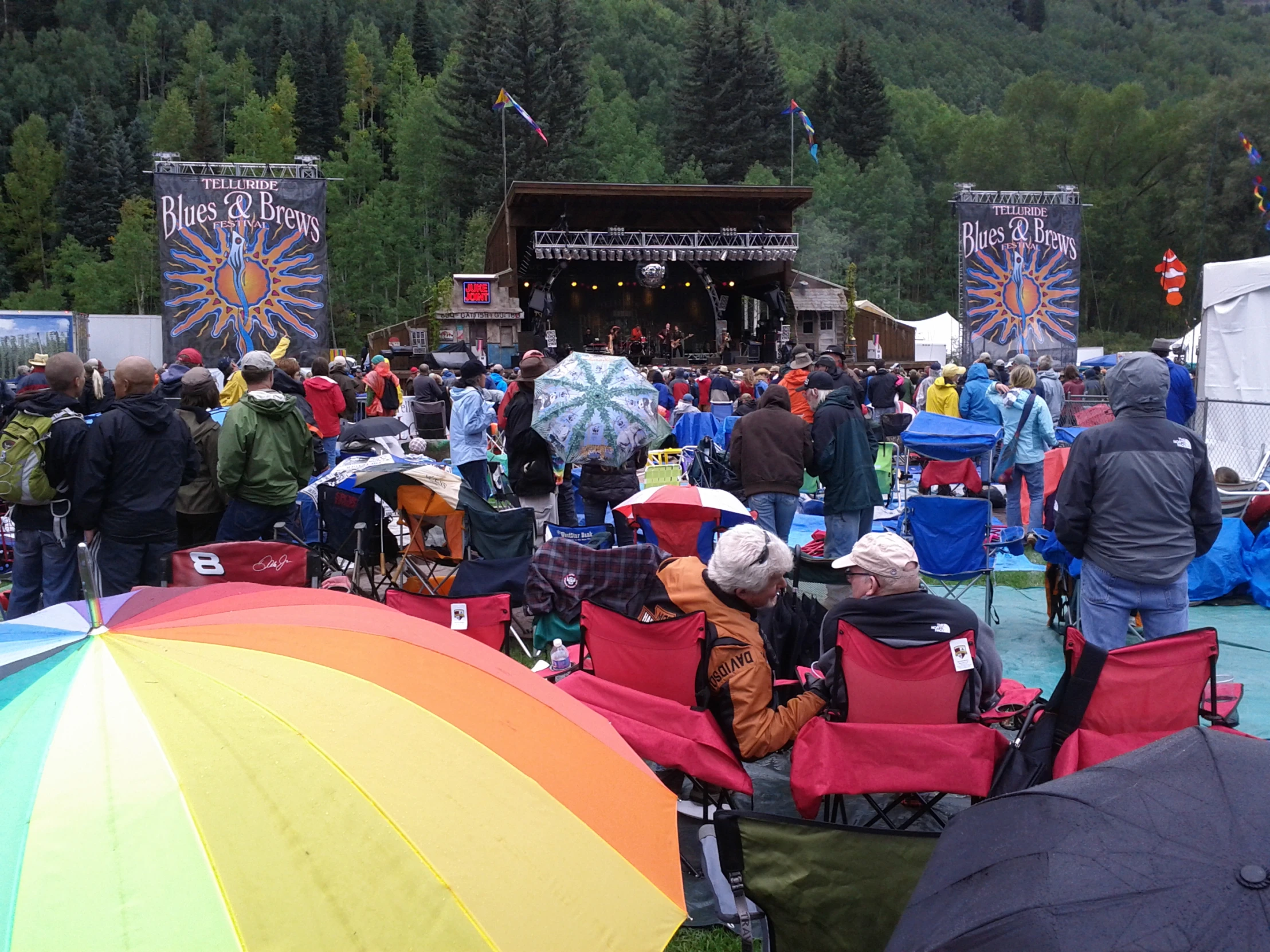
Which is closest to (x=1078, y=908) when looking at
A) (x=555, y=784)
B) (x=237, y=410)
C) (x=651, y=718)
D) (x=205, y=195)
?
(x=555, y=784)

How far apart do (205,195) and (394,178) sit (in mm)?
40254

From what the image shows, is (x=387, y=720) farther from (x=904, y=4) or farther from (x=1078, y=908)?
(x=904, y=4)

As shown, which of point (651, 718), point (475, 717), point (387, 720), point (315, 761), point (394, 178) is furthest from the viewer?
point (394, 178)

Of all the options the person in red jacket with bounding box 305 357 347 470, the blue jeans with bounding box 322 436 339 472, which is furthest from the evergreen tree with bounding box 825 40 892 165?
→ the person in red jacket with bounding box 305 357 347 470

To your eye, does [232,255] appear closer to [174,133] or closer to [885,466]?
[885,466]

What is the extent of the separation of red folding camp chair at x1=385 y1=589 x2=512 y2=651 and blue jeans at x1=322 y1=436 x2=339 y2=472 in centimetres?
437

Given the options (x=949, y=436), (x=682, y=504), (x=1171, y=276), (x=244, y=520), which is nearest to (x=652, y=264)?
(x=1171, y=276)

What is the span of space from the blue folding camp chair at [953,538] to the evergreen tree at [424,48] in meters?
63.3

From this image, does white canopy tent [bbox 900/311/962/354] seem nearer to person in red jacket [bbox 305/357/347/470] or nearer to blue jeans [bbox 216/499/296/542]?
person in red jacket [bbox 305/357/347/470]

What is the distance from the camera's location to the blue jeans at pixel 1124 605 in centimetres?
365

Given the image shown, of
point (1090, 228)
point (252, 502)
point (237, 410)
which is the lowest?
point (252, 502)

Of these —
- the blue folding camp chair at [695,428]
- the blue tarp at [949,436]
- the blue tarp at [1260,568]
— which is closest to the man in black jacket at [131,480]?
the blue tarp at [949,436]

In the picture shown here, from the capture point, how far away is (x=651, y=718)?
9.36 feet

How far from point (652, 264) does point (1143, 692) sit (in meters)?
24.1
